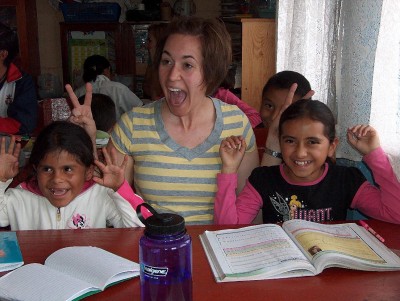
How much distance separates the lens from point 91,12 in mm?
6211

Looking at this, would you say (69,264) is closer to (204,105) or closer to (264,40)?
(204,105)

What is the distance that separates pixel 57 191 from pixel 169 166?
14.7 inches

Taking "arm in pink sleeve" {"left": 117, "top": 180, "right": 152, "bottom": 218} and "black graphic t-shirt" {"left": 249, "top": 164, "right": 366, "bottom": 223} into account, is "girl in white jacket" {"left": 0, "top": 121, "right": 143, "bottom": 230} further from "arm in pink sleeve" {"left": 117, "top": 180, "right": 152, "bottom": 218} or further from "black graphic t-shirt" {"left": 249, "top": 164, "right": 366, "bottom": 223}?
"black graphic t-shirt" {"left": 249, "top": 164, "right": 366, "bottom": 223}

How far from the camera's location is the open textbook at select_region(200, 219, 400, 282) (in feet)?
3.80

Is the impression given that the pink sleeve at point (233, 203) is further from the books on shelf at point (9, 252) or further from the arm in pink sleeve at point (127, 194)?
the books on shelf at point (9, 252)

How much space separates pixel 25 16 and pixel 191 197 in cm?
503

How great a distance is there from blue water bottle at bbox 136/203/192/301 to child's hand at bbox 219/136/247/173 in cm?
76

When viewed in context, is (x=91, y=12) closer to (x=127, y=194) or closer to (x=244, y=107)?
(x=244, y=107)

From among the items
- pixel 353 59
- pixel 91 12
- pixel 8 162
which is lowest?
→ pixel 8 162

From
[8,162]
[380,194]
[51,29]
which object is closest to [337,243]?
[380,194]

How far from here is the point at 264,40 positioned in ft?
12.2

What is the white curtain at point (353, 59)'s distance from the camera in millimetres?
1632

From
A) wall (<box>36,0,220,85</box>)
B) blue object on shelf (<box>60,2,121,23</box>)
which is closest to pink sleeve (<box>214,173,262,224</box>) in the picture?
blue object on shelf (<box>60,2,121,23</box>)

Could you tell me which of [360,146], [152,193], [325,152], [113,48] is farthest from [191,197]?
[113,48]
